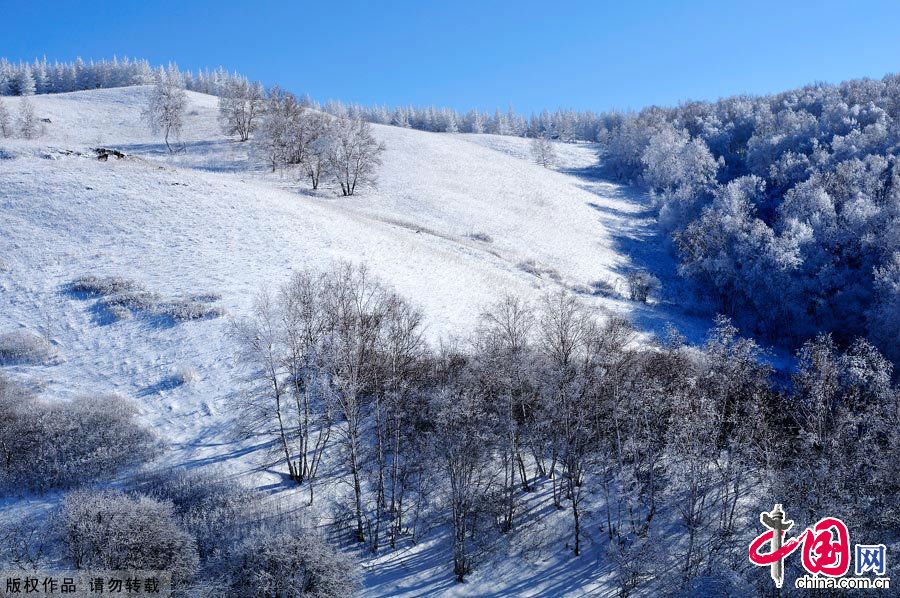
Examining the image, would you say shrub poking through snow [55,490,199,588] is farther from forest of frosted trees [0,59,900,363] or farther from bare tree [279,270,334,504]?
forest of frosted trees [0,59,900,363]

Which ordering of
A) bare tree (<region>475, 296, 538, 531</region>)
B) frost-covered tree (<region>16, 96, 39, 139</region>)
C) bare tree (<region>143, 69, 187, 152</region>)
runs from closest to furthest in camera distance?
bare tree (<region>475, 296, 538, 531</region>) < frost-covered tree (<region>16, 96, 39, 139</region>) < bare tree (<region>143, 69, 187, 152</region>)

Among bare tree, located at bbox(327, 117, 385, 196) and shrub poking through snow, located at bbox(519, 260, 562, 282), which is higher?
bare tree, located at bbox(327, 117, 385, 196)

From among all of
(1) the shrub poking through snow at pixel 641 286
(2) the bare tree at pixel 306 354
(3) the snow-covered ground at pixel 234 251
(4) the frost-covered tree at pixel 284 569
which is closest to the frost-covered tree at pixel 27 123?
(3) the snow-covered ground at pixel 234 251

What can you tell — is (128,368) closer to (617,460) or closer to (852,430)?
(617,460)

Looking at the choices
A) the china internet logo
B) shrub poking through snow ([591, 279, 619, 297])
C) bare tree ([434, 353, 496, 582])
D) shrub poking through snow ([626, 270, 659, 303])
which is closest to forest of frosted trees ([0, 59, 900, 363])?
shrub poking through snow ([626, 270, 659, 303])

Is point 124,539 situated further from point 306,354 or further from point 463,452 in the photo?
point 463,452

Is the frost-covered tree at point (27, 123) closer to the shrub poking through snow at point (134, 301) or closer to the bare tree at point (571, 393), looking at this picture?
the shrub poking through snow at point (134, 301)

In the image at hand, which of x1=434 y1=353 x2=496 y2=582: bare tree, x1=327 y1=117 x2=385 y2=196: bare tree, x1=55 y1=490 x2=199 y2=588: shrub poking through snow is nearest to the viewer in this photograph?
x1=55 y1=490 x2=199 y2=588: shrub poking through snow
